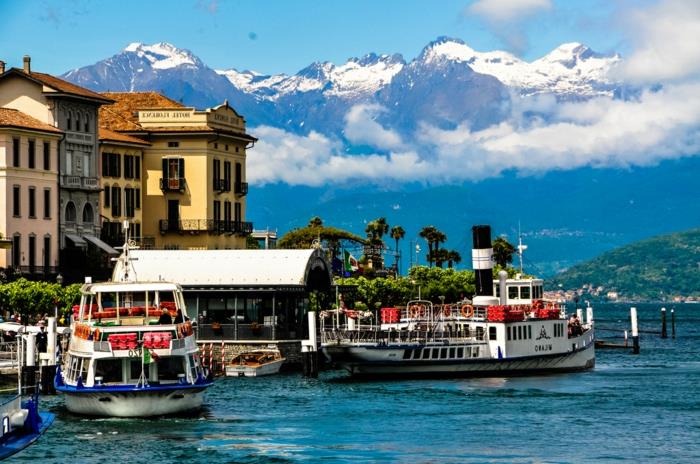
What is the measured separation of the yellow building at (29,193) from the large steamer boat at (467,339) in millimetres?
24991

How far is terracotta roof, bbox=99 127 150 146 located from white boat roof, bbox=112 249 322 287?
26525 mm

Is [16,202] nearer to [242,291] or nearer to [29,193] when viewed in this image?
[29,193]

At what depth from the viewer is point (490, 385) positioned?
81.5m

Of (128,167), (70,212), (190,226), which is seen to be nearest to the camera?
(70,212)

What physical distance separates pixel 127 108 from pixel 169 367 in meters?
69.6

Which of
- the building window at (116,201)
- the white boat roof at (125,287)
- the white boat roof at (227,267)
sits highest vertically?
the building window at (116,201)

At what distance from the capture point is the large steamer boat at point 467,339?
83.4 m

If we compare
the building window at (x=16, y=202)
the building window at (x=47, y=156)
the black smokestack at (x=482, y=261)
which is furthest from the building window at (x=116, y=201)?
the black smokestack at (x=482, y=261)

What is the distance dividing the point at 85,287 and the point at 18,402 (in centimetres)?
2411

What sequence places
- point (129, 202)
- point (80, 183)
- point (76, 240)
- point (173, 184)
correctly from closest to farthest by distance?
point (76, 240) < point (80, 183) < point (129, 202) < point (173, 184)

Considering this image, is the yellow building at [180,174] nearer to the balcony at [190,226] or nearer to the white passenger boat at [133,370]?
the balcony at [190,226]

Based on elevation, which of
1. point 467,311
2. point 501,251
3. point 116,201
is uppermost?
point 116,201

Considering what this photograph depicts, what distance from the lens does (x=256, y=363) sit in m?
86.1

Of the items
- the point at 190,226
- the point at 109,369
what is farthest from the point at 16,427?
the point at 190,226
